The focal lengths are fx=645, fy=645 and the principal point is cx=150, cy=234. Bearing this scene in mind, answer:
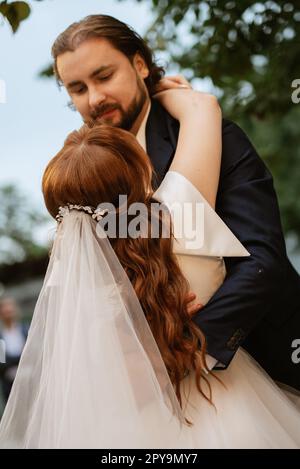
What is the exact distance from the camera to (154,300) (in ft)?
7.39

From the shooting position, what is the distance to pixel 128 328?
215 cm

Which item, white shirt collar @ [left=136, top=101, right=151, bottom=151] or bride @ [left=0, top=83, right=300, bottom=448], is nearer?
bride @ [left=0, top=83, right=300, bottom=448]

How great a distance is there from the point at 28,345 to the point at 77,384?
0.32 metres

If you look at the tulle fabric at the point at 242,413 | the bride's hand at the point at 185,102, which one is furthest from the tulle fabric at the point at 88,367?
the bride's hand at the point at 185,102

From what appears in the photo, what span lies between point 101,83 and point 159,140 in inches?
14.6

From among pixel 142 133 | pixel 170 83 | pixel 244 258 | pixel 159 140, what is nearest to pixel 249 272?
pixel 244 258

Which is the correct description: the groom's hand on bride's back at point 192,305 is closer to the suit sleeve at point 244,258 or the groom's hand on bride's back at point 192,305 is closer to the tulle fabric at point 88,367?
the suit sleeve at point 244,258

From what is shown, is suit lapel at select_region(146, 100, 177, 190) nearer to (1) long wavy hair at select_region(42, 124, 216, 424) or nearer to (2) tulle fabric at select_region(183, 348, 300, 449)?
(1) long wavy hair at select_region(42, 124, 216, 424)

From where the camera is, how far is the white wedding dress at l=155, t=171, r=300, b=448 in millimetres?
2160

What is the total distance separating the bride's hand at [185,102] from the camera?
2.69 metres

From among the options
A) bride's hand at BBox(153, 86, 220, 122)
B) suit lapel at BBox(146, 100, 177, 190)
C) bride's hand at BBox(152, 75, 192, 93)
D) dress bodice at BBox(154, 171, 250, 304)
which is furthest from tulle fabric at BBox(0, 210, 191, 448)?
bride's hand at BBox(152, 75, 192, 93)

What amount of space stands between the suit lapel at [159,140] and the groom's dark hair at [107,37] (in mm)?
223

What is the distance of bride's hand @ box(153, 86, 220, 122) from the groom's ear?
7.6 inches

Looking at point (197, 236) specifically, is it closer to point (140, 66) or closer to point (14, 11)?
point (140, 66)
